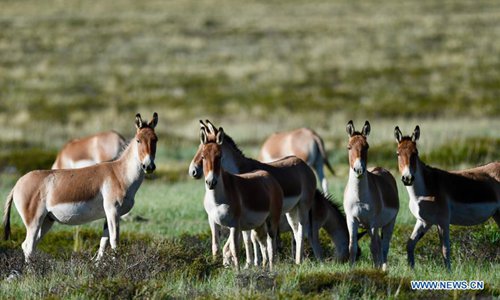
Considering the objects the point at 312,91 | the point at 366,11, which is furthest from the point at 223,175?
the point at 366,11

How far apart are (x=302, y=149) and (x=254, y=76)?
31.7 metres

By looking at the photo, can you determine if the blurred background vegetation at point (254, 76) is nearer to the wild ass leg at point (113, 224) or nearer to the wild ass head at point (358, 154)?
the wild ass head at point (358, 154)

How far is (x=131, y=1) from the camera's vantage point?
4060 inches

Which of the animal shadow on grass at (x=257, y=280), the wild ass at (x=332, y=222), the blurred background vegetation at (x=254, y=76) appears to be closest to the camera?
the animal shadow on grass at (x=257, y=280)

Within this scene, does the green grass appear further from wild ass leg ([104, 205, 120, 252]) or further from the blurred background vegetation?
the blurred background vegetation

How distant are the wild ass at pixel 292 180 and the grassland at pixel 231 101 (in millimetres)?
812

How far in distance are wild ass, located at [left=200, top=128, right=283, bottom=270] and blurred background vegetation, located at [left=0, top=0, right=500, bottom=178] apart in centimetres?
1305

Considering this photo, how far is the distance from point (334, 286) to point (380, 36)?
191 ft

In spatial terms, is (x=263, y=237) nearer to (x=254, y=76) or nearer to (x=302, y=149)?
(x=302, y=149)

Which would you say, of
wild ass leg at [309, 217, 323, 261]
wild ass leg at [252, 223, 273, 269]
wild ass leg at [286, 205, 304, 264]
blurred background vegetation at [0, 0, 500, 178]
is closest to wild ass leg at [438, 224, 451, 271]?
wild ass leg at [286, 205, 304, 264]

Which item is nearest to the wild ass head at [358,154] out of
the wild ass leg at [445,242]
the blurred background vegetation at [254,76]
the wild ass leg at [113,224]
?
the wild ass leg at [445,242]

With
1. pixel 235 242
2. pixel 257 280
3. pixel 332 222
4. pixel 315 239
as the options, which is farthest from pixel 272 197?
pixel 257 280

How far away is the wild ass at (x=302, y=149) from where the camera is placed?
2208 centimetres

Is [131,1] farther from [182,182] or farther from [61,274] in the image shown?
[61,274]
